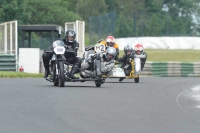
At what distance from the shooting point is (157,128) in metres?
10.1

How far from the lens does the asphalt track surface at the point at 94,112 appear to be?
994 cm

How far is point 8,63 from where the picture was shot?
28.8 metres

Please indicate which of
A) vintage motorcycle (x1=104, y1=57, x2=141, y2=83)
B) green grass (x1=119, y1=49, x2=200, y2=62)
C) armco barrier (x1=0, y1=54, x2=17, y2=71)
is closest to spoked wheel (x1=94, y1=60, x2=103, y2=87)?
vintage motorcycle (x1=104, y1=57, x2=141, y2=83)

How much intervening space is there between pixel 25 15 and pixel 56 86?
1336 inches

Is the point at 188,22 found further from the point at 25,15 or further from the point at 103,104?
the point at 103,104

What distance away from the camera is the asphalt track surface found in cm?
994

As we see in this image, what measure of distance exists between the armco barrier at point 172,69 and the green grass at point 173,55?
1272 cm

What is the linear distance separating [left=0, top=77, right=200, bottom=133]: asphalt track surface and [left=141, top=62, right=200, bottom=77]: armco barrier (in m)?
16.7

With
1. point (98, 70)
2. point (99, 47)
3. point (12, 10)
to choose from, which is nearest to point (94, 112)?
point (98, 70)

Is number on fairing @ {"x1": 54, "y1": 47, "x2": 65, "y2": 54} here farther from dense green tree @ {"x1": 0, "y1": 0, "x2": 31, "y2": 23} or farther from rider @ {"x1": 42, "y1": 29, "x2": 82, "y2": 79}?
dense green tree @ {"x1": 0, "y1": 0, "x2": 31, "y2": 23}

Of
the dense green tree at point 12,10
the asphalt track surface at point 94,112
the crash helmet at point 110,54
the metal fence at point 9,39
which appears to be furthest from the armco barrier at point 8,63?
the dense green tree at point 12,10

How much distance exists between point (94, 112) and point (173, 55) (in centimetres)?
3854

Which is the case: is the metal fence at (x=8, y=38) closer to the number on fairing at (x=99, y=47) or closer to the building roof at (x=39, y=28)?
the building roof at (x=39, y=28)

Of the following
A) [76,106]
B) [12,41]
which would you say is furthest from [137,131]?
[12,41]
